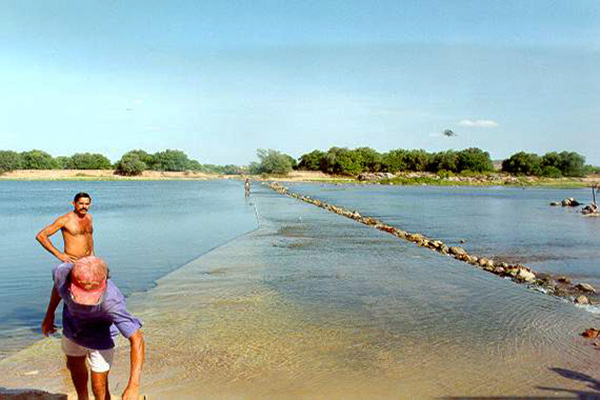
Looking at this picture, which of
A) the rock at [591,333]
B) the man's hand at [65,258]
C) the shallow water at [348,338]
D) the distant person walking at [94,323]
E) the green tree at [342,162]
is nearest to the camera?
the distant person walking at [94,323]

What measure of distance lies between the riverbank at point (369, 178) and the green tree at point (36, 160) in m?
7.96

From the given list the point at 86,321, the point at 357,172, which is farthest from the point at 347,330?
the point at 357,172

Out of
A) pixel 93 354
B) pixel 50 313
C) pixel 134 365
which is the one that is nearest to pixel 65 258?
pixel 50 313

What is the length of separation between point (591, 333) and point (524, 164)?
5704 inches

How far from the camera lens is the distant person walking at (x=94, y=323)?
348 centimetres

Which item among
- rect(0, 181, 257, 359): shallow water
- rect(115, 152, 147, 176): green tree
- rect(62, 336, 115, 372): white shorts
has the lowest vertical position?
rect(0, 181, 257, 359): shallow water

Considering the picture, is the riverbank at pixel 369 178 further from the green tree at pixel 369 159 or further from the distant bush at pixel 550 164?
the green tree at pixel 369 159

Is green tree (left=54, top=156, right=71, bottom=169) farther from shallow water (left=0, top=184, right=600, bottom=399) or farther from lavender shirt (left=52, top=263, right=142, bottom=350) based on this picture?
lavender shirt (left=52, top=263, right=142, bottom=350)

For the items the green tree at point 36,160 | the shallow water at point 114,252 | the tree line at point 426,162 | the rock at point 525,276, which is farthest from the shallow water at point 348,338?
the green tree at point 36,160

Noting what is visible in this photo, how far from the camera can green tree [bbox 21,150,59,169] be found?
502ft

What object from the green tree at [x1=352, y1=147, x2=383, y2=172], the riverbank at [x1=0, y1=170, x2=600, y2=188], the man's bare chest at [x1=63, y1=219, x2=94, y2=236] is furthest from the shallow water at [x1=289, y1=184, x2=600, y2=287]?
the green tree at [x1=352, y1=147, x2=383, y2=172]

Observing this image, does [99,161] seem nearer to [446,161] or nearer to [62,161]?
[62,161]

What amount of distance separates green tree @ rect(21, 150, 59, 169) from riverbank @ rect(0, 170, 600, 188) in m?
7.96

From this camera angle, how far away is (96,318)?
12.3ft
